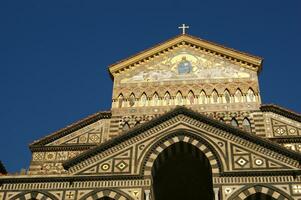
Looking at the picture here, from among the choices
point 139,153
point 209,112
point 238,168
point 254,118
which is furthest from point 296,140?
point 139,153

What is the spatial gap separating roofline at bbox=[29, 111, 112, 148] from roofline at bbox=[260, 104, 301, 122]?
27.0 ft

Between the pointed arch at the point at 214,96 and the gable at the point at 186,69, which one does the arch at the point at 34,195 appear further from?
the pointed arch at the point at 214,96

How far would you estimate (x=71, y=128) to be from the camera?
26.1 m

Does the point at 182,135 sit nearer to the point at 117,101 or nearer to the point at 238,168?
the point at 238,168

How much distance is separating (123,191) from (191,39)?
14.1 metres

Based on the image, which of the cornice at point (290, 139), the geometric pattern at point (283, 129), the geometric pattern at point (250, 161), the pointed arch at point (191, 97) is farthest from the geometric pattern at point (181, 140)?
the pointed arch at point (191, 97)

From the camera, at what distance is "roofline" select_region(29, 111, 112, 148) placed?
2575cm

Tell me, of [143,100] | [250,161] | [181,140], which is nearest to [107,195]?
[181,140]

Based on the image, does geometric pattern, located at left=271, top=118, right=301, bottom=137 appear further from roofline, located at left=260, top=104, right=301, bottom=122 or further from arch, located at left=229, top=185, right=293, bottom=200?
arch, located at left=229, top=185, right=293, bottom=200

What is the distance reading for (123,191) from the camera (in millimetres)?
17938

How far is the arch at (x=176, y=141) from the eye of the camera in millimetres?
18391

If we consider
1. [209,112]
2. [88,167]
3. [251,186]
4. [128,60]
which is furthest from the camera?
[128,60]

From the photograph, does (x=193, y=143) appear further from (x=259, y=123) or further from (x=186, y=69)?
(x=186, y=69)

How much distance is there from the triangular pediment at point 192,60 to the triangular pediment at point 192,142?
8.62 metres
